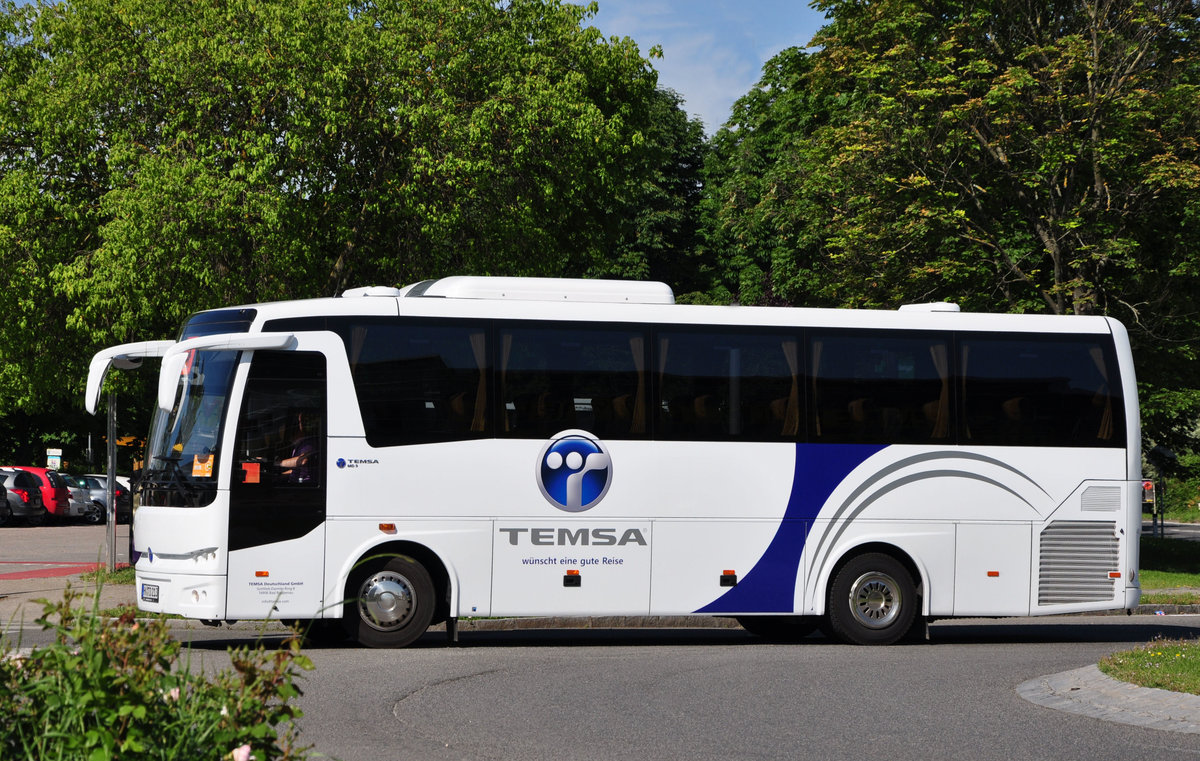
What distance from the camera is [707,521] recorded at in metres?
14.9

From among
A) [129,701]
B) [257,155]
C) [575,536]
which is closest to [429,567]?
[575,536]

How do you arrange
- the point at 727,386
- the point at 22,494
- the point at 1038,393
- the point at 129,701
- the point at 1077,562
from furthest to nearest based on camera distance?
the point at 22,494 < the point at 1038,393 < the point at 1077,562 < the point at 727,386 < the point at 129,701

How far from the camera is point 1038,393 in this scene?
1578 cm

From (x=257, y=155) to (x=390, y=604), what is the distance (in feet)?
36.7

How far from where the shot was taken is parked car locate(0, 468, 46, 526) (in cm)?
4231

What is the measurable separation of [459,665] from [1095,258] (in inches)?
702

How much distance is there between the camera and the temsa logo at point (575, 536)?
1438 centimetres

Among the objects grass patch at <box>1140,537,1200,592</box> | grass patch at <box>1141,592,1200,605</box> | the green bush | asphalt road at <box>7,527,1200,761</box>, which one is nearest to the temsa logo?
asphalt road at <box>7,527,1200,761</box>

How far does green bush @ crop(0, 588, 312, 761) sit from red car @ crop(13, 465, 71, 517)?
137 ft

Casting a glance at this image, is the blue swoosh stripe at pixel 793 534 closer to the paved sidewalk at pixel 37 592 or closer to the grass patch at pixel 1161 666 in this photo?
the grass patch at pixel 1161 666

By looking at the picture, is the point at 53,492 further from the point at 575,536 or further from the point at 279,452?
the point at 575,536

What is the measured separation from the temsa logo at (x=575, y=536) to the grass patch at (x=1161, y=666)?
4629 mm

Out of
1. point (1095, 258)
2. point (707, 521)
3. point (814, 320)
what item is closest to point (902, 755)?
point (707, 521)

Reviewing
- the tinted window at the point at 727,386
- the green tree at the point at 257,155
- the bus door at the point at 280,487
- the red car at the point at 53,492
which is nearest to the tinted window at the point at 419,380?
the bus door at the point at 280,487
